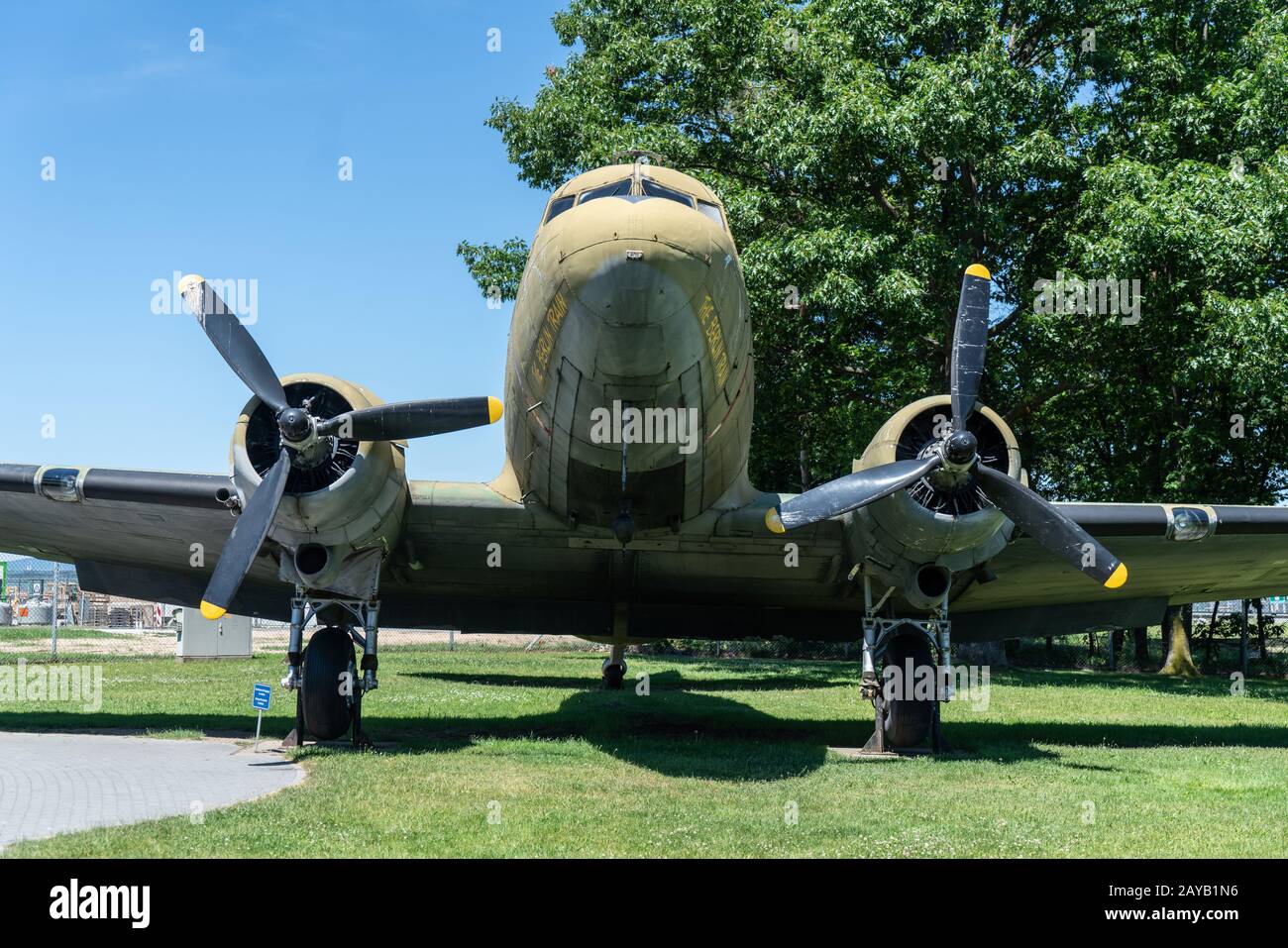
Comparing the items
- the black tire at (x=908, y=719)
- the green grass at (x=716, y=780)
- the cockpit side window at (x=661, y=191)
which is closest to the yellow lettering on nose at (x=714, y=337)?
the cockpit side window at (x=661, y=191)

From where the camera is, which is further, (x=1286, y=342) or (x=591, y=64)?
(x=591, y=64)

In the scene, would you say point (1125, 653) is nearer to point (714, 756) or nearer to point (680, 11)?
point (680, 11)

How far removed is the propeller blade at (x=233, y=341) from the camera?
39.0 feet

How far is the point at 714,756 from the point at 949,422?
15.7 ft

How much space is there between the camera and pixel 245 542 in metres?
11.2

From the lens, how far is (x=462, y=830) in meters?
7.92

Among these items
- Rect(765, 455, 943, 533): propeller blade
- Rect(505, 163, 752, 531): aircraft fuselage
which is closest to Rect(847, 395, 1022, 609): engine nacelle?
Rect(765, 455, 943, 533): propeller blade

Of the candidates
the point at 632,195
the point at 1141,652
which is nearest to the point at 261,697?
the point at 632,195

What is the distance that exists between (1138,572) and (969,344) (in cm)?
543

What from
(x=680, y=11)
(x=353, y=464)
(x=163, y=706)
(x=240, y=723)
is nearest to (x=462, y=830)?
(x=353, y=464)

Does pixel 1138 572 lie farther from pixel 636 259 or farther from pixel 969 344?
pixel 636 259

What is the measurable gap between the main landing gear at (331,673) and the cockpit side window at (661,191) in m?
5.95

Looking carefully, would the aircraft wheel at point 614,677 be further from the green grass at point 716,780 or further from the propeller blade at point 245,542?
the propeller blade at point 245,542

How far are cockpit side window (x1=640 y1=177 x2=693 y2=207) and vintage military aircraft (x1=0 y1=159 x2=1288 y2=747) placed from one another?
0.03 metres
